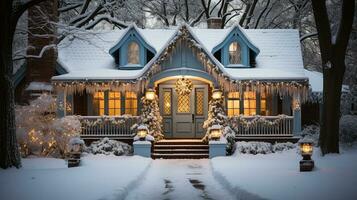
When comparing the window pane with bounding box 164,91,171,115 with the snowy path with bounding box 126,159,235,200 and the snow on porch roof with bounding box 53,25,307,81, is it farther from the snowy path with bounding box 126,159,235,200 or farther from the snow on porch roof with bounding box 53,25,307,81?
the snowy path with bounding box 126,159,235,200

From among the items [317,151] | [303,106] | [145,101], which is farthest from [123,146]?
[303,106]

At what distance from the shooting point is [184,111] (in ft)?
79.6

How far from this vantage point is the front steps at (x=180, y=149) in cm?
2112

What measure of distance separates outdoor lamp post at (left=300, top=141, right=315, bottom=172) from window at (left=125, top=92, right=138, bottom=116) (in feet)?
36.4

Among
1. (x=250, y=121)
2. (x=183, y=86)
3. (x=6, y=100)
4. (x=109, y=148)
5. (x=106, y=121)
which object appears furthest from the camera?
(x=183, y=86)

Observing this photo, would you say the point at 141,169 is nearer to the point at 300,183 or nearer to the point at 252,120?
the point at 300,183

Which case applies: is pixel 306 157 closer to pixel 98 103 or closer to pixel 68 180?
pixel 68 180

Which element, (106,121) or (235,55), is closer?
(106,121)

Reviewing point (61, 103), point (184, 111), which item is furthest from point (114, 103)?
point (184, 111)

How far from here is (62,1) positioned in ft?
106

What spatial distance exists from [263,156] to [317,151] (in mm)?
2280

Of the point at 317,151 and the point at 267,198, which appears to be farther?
the point at 317,151

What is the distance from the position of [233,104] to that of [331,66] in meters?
6.96

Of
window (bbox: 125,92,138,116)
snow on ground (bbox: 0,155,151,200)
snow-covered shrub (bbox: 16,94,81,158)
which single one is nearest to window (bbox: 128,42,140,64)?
window (bbox: 125,92,138,116)
